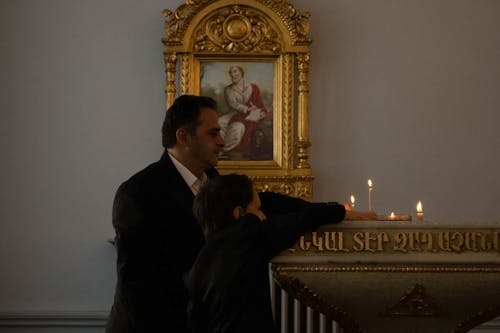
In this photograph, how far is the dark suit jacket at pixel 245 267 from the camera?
2.15 meters

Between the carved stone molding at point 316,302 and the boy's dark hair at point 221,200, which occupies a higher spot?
the boy's dark hair at point 221,200

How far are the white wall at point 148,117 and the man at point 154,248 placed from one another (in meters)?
2.22

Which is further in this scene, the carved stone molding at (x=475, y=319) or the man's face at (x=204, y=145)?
the man's face at (x=204, y=145)

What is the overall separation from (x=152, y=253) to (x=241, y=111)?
93.3 inches

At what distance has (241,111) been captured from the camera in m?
4.84

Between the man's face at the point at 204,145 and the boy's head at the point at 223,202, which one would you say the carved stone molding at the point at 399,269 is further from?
the man's face at the point at 204,145

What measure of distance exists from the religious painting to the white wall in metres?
0.32

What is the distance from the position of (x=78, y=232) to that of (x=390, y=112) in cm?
218

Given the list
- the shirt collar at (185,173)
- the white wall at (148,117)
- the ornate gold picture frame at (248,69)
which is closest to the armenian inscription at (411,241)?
the shirt collar at (185,173)

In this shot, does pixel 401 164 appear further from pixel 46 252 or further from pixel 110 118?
pixel 46 252

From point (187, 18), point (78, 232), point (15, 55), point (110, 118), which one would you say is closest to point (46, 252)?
point (78, 232)

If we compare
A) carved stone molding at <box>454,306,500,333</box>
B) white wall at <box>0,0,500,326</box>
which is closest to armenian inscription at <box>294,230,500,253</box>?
carved stone molding at <box>454,306,500,333</box>

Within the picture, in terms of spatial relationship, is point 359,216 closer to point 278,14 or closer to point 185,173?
point 185,173

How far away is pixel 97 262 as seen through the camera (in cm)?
488
